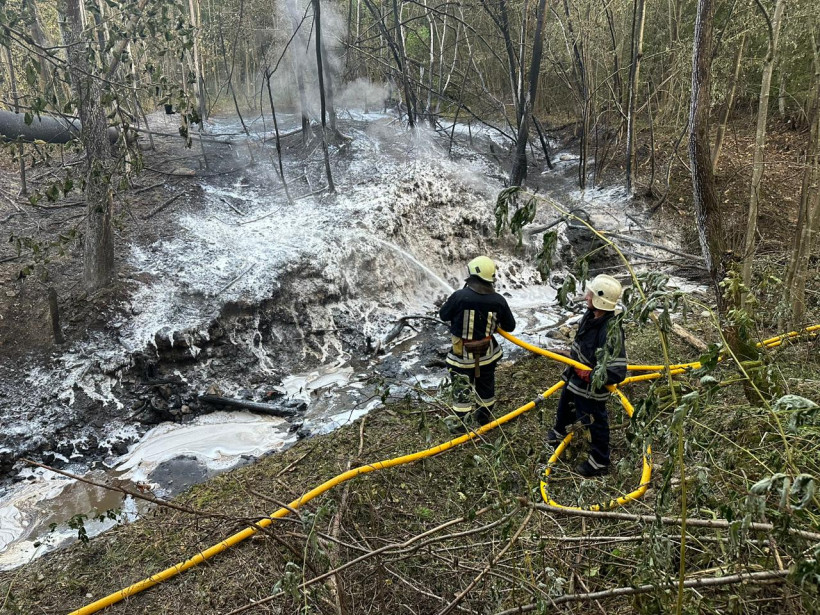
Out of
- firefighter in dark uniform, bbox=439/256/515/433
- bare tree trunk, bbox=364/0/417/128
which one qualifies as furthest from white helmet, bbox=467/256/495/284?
bare tree trunk, bbox=364/0/417/128

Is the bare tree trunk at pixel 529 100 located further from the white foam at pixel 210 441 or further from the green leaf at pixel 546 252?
the green leaf at pixel 546 252

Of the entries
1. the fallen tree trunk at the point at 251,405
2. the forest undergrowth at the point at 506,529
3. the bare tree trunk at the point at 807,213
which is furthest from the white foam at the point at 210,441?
the bare tree trunk at the point at 807,213

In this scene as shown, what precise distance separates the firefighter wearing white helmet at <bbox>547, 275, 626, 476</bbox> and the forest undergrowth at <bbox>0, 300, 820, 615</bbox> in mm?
289

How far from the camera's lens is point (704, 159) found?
14.0 ft

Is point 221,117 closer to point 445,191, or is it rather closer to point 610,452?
point 445,191

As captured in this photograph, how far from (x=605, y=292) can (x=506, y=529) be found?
2.46 metres

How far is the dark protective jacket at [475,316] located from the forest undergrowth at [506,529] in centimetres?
70

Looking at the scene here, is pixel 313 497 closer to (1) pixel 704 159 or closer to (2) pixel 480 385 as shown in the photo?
(2) pixel 480 385

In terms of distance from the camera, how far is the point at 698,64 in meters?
4.35

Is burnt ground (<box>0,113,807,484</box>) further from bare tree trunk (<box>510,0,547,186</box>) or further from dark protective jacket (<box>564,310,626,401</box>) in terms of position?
dark protective jacket (<box>564,310,626,401</box>)

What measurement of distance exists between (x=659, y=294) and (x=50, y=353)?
6523 mm

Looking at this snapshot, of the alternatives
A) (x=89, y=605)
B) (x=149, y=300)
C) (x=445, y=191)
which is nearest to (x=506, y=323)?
(x=89, y=605)

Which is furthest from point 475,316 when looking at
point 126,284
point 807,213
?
point 126,284

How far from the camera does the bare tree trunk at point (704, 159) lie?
13.9 ft
